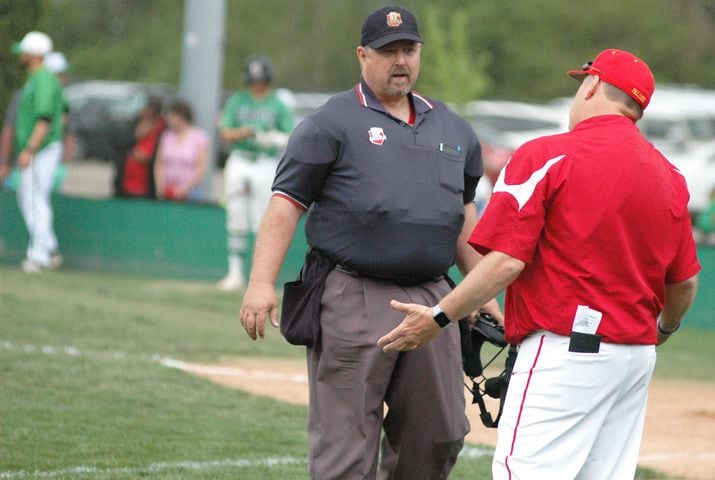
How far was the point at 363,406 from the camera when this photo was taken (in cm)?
525

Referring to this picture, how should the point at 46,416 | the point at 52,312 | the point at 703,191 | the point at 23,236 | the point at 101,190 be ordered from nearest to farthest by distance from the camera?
the point at 46,416, the point at 52,312, the point at 23,236, the point at 101,190, the point at 703,191

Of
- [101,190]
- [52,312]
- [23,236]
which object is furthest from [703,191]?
[52,312]

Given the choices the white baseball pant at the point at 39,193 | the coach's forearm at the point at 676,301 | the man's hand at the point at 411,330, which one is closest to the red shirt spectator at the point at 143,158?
the white baseball pant at the point at 39,193

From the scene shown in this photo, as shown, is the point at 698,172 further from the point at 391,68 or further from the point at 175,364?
the point at 391,68

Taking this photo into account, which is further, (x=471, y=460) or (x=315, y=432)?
(x=471, y=460)

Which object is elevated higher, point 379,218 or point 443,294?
point 379,218

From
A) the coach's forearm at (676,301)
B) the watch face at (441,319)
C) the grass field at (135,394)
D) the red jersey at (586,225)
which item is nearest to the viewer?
the red jersey at (586,225)

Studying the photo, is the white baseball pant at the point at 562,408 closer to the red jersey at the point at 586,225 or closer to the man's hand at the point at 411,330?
the red jersey at the point at 586,225

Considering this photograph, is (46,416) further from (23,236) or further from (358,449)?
(23,236)

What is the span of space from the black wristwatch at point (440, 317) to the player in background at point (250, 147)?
882 centimetres

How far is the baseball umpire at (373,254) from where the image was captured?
5.27 m

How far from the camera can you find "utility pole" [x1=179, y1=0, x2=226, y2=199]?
16.9 m

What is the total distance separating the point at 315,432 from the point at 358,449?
0.66 ft

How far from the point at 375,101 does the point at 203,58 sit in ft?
39.0
